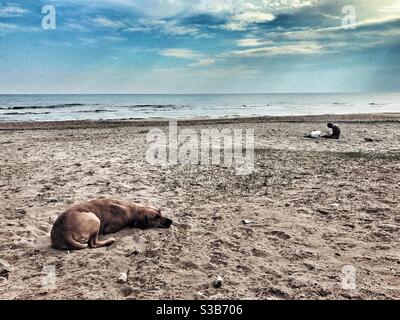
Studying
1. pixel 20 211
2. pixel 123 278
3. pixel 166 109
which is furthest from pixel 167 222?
pixel 166 109

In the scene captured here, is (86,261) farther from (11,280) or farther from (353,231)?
(353,231)

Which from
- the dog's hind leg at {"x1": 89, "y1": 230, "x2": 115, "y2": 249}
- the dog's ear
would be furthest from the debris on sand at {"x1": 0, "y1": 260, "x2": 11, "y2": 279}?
the dog's ear

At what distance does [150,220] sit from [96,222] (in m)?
1.02

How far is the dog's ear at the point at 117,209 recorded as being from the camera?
6.31m

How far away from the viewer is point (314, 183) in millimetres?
9203

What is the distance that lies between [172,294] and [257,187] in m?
5.02

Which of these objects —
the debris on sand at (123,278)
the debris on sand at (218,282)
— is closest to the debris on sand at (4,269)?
the debris on sand at (123,278)

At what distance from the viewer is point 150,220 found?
21.2ft

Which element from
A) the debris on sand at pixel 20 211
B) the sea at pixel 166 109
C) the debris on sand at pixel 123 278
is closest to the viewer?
the debris on sand at pixel 123 278

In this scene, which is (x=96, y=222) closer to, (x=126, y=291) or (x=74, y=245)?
(x=74, y=245)

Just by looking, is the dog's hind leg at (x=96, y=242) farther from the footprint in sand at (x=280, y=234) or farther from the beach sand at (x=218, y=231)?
the footprint in sand at (x=280, y=234)

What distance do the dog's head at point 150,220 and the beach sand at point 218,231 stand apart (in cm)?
14

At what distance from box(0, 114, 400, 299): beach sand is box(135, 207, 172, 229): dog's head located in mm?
138
